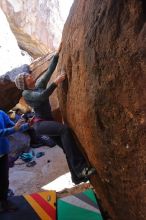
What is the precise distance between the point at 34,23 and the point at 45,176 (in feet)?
33.9

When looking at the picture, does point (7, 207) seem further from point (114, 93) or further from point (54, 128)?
point (114, 93)

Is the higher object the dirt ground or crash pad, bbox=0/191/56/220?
crash pad, bbox=0/191/56/220

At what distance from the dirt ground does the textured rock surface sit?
26.9 feet

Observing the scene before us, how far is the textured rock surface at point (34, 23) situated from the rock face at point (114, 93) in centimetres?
1253

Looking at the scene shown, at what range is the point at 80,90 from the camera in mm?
4266

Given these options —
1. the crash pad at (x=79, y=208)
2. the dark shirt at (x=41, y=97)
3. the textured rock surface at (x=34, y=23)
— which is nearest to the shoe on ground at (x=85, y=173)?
the crash pad at (x=79, y=208)

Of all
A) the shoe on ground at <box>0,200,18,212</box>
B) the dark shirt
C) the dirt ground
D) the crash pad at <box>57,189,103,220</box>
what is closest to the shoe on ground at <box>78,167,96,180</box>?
the crash pad at <box>57,189,103,220</box>

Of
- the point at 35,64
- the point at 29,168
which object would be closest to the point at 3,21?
the point at 35,64

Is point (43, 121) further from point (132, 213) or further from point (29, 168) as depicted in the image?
point (29, 168)

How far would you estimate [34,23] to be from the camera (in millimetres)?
17016

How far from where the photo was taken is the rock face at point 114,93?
3.21 meters

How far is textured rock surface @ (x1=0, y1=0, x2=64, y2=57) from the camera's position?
54.0ft

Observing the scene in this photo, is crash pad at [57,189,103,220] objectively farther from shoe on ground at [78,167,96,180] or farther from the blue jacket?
the blue jacket

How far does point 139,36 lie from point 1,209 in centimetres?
383
